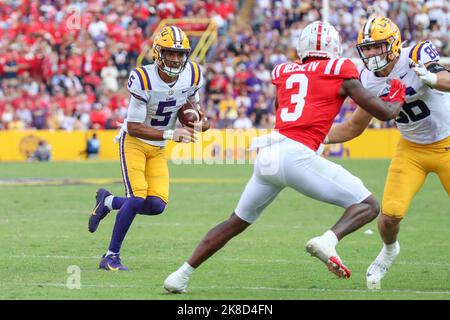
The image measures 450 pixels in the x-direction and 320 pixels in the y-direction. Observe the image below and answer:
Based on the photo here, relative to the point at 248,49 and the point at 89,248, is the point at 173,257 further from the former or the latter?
the point at 248,49

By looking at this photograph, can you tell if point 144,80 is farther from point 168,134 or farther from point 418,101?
point 418,101

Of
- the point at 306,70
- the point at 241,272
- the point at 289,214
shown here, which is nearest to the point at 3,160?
the point at 289,214

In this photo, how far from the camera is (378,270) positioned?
6703 mm

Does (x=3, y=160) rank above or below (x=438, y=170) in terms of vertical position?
below

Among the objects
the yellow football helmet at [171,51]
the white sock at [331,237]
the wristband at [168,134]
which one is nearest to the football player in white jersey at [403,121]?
the white sock at [331,237]

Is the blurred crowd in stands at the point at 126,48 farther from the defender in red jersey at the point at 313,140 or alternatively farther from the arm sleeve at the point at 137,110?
the defender in red jersey at the point at 313,140

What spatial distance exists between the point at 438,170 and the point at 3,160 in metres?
15.4

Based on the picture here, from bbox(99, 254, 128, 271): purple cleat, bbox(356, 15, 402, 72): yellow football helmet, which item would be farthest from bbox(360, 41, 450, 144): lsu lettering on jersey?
Answer: bbox(99, 254, 128, 271): purple cleat

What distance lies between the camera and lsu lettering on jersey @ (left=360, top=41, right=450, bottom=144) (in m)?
6.74

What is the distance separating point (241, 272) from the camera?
7223mm

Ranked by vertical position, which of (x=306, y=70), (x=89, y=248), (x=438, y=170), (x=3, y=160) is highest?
(x=306, y=70)

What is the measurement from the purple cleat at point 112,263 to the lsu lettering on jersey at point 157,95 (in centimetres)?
102

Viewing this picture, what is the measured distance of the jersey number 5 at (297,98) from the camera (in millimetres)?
5844

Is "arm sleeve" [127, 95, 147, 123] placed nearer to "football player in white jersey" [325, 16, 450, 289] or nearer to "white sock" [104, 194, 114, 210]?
"white sock" [104, 194, 114, 210]
